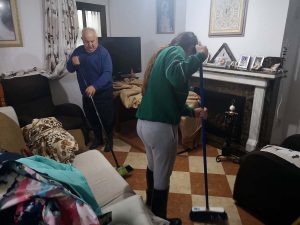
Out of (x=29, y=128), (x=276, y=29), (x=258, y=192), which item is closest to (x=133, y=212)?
(x=258, y=192)

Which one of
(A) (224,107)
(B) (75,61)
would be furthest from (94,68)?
(A) (224,107)

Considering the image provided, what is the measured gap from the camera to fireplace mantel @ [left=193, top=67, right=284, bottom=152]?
237 centimetres

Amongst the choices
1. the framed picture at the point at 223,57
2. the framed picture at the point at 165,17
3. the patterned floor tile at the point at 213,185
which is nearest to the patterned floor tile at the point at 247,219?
the patterned floor tile at the point at 213,185

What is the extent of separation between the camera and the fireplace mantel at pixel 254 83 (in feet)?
7.77

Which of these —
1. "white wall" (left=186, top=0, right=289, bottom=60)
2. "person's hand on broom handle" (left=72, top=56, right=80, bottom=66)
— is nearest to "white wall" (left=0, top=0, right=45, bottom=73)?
"person's hand on broom handle" (left=72, top=56, right=80, bottom=66)

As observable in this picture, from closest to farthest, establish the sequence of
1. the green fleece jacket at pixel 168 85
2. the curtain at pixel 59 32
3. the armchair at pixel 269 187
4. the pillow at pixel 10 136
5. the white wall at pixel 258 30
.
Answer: the green fleece jacket at pixel 168 85
the armchair at pixel 269 187
the pillow at pixel 10 136
the white wall at pixel 258 30
the curtain at pixel 59 32

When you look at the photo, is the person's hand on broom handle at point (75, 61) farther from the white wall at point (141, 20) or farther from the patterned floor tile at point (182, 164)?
the patterned floor tile at point (182, 164)

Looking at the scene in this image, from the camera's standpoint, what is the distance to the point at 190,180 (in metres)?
2.22

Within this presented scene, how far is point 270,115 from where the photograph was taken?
2535mm

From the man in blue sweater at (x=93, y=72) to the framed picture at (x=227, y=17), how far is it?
1.33m

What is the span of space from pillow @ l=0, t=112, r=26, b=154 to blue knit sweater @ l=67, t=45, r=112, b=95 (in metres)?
0.98

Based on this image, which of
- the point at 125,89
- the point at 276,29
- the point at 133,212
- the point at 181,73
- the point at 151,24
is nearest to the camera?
the point at 133,212

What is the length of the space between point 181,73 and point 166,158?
539mm

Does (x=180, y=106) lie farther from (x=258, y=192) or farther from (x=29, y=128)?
(x=29, y=128)
